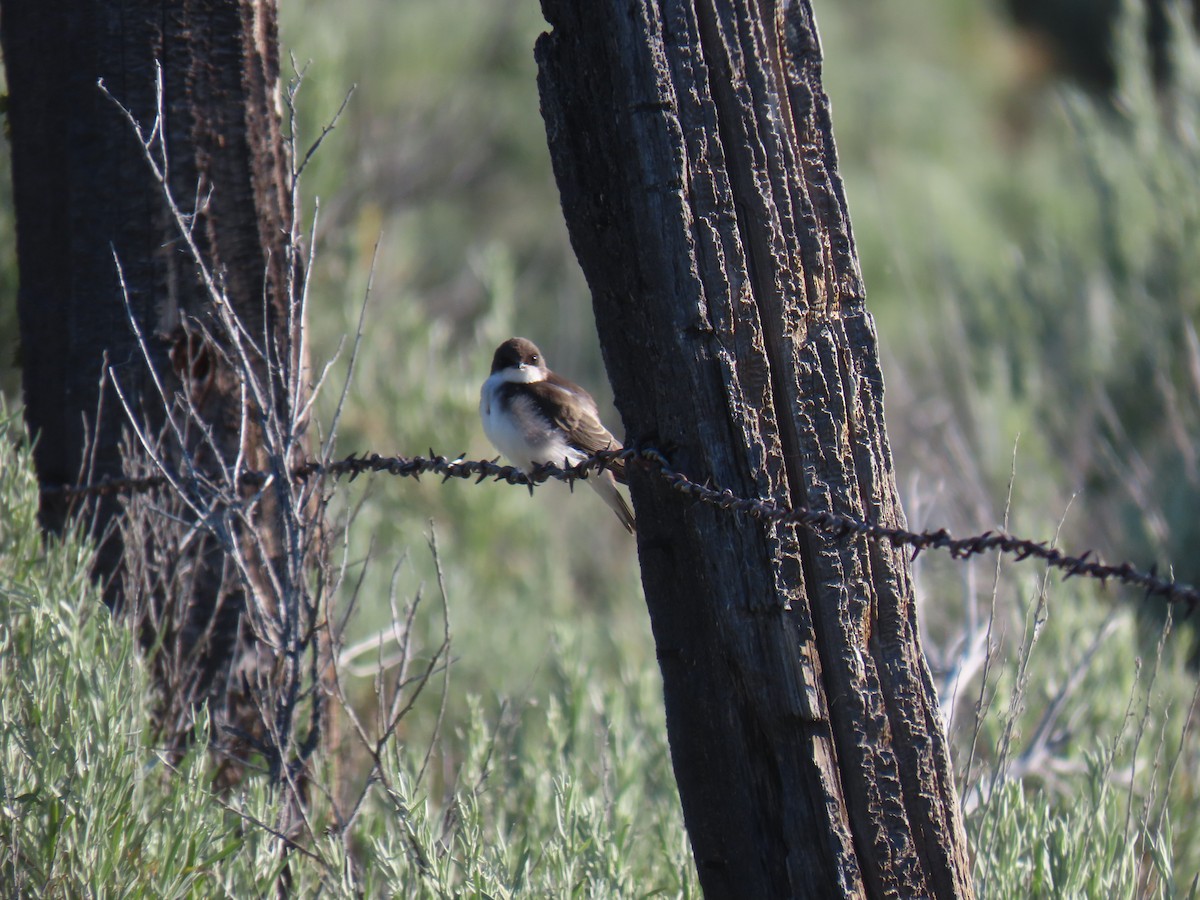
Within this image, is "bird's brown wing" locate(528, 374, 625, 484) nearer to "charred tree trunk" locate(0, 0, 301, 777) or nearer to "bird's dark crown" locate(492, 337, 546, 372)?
"bird's dark crown" locate(492, 337, 546, 372)

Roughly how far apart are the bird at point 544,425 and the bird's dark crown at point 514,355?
0.07m

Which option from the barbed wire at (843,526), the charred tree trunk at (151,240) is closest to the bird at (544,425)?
the charred tree trunk at (151,240)

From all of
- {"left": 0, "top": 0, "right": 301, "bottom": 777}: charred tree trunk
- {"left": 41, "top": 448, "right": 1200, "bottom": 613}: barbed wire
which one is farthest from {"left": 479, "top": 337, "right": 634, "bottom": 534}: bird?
{"left": 41, "top": 448, "right": 1200, "bottom": 613}: barbed wire

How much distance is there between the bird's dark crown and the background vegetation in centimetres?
66

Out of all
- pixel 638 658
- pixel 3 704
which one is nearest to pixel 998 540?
pixel 3 704

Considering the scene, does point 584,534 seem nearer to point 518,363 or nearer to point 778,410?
point 518,363

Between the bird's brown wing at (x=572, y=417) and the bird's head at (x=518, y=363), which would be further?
Result: the bird's head at (x=518, y=363)

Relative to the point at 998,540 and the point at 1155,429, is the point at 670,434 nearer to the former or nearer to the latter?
the point at 998,540

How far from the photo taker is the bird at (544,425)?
4.23 metres

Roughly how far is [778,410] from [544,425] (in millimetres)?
1976

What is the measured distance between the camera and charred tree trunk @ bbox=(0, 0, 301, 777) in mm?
3381

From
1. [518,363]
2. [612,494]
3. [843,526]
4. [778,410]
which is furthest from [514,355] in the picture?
[843,526]

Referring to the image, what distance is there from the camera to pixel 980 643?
395cm

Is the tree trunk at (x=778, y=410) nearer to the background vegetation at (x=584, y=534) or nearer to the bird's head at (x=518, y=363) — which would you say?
the background vegetation at (x=584, y=534)
